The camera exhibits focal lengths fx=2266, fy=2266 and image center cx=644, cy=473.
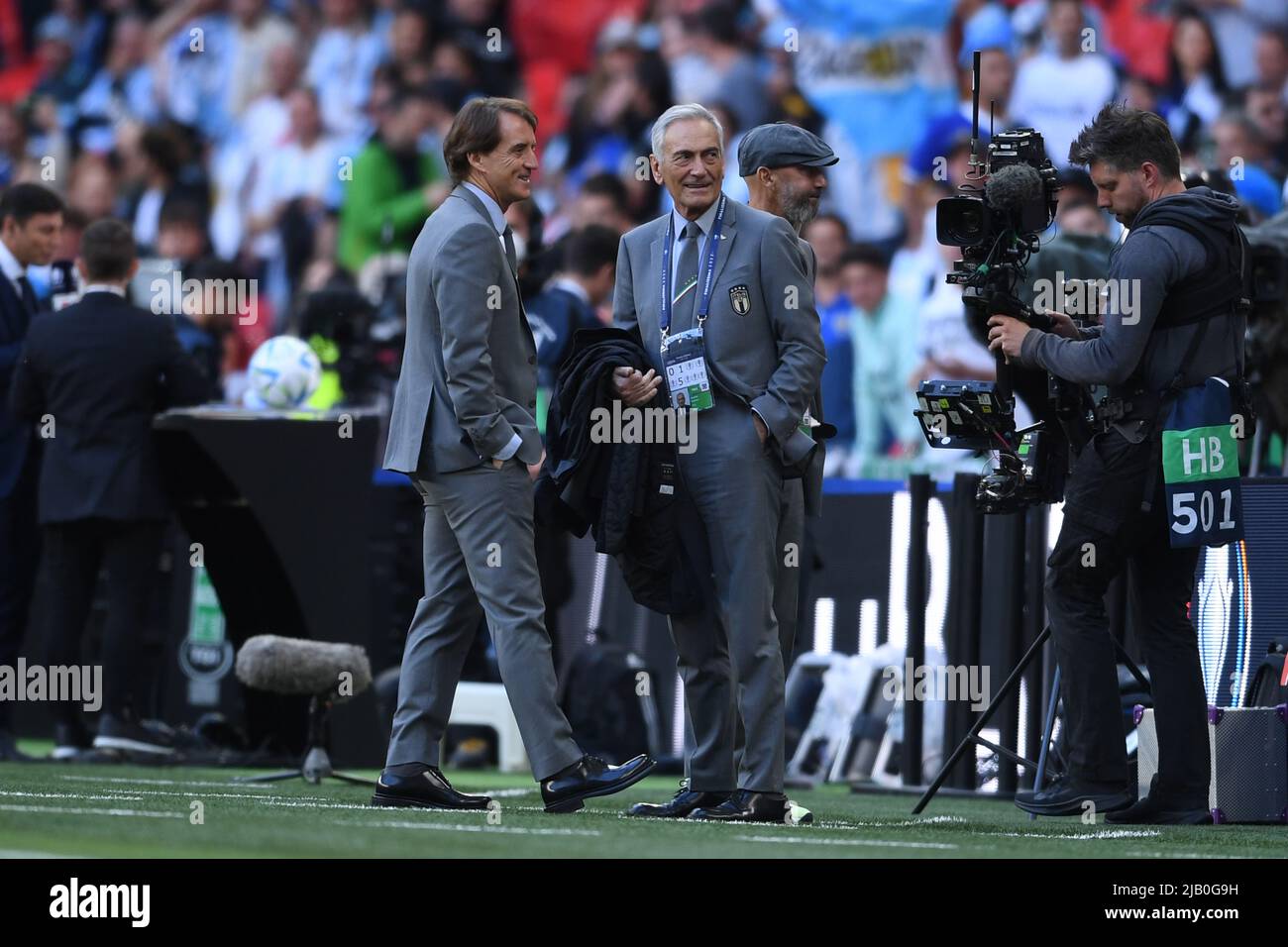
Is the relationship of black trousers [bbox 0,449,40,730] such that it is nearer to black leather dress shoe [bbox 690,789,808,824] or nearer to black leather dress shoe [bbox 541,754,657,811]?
black leather dress shoe [bbox 541,754,657,811]

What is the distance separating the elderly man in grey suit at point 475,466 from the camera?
22.5 ft

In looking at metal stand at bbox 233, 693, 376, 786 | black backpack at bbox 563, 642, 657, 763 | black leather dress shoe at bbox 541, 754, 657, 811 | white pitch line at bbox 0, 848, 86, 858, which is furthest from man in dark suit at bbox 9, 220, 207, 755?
white pitch line at bbox 0, 848, 86, 858

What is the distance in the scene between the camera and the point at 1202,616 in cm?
842

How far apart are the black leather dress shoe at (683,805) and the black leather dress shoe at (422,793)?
1.60 ft

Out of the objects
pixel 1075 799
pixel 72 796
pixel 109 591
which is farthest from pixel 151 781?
pixel 1075 799

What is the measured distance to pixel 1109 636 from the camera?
730cm

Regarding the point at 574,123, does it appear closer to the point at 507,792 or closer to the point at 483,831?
the point at 507,792

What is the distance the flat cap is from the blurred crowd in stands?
8.55 ft

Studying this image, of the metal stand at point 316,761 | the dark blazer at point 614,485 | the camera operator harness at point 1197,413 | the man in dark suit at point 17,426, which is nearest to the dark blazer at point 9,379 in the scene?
the man in dark suit at point 17,426

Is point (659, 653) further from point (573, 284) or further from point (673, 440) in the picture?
point (673, 440)

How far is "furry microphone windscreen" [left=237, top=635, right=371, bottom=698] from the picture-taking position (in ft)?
28.3

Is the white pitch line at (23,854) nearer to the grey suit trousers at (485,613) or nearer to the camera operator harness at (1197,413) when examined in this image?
the grey suit trousers at (485,613)

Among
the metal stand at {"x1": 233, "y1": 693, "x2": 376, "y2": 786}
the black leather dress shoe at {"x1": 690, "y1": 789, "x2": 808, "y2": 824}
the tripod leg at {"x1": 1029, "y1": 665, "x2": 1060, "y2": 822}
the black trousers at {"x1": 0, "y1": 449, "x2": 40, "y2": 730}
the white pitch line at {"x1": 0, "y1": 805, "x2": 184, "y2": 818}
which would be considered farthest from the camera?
the black trousers at {"x1": 0, "y1": 449, "x2": 40, "y2": 730}
